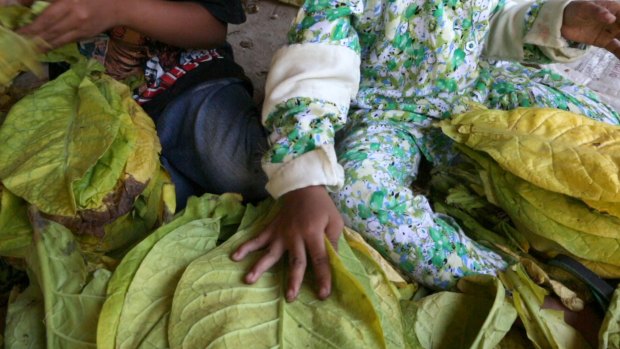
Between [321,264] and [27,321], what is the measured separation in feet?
1.44

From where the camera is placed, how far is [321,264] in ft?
2.60

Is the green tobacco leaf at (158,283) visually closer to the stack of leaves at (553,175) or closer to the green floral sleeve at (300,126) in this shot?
the green floral sleeve at (300,126)

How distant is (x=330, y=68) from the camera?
0.96 m

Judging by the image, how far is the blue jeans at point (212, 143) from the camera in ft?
3.60

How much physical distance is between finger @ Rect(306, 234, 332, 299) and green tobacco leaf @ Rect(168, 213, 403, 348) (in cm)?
1

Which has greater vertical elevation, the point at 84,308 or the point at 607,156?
the point at 607,156

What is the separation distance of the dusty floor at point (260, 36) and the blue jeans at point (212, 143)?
329 mm

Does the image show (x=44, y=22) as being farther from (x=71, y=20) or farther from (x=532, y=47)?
(x=532, y=47)

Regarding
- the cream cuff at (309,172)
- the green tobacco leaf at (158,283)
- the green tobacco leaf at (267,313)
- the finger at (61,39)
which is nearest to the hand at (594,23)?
the cream cuff at (309,172)

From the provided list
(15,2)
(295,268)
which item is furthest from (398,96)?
(15,2)

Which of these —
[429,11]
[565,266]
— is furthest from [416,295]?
[429,11]

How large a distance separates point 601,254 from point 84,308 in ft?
2.73

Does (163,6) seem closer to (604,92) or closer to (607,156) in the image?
(607,156)

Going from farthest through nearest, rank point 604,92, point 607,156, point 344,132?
point 604,92 < point 344,132 < point 607,156
